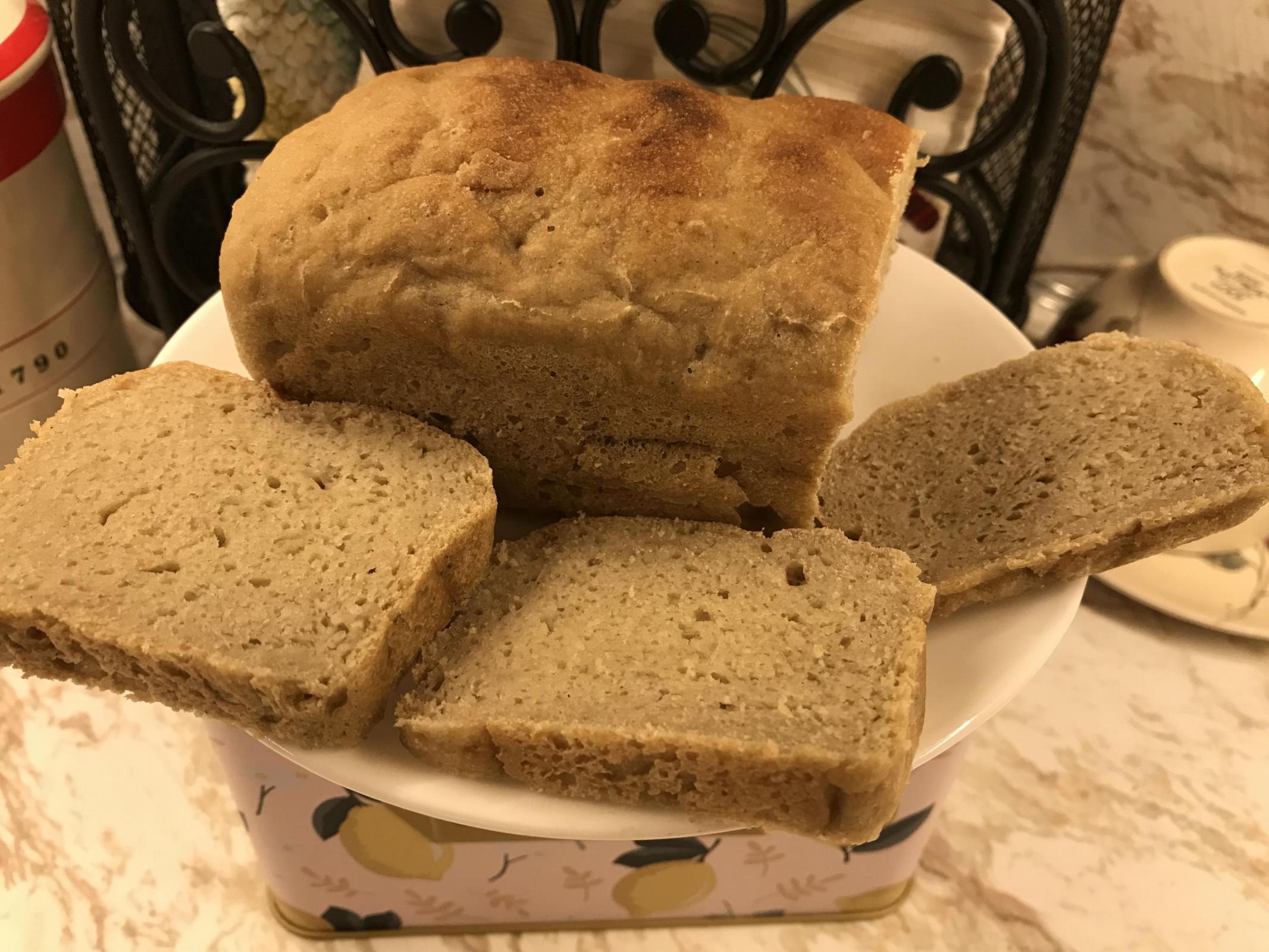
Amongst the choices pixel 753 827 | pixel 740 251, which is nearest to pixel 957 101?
pixel 740 251

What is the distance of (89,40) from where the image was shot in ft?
4.55

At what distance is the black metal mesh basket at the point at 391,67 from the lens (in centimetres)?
139

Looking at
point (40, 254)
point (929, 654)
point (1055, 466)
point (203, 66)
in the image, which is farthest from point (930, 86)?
point (40, 254)

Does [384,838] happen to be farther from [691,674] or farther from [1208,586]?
[1208,586]

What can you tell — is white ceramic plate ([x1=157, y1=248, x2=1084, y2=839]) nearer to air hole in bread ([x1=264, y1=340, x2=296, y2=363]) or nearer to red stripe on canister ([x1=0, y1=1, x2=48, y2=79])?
air hole in bread ([x1=264, y1=340, x2=296, y2=363])

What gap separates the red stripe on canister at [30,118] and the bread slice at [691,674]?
3.17 feet

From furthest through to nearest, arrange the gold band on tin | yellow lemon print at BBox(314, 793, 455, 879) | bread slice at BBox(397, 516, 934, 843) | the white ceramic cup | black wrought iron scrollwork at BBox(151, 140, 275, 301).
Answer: the white ceramic cup → black wrought iron scrollwork at BBox(151, 140, 275, 301) → the gold band on tin → yellow lemon print at BBox(314, 793, 455, 879) → bread slice at BBox(397, 516, 934, 843)

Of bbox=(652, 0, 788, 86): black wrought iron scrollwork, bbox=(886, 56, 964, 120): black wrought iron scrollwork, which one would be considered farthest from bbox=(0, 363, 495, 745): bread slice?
bbox=(886, 56, 964, 120): black wrought iron scrollwork

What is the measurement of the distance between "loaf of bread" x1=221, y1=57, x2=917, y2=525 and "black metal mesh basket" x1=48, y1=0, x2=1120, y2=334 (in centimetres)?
23

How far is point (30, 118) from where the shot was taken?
1.46 meters

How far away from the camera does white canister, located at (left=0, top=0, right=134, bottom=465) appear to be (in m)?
1.45

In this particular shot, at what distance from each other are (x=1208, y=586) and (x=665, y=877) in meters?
1.09

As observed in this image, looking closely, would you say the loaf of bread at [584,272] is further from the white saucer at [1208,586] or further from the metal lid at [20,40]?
the white saucer at [1208,586]

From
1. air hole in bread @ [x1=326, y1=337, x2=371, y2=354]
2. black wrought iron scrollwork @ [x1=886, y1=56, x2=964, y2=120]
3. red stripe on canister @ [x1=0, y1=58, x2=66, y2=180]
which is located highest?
black wrought iron scrollwork @ [x1=886, y1=56, x2=964, y2=120]
